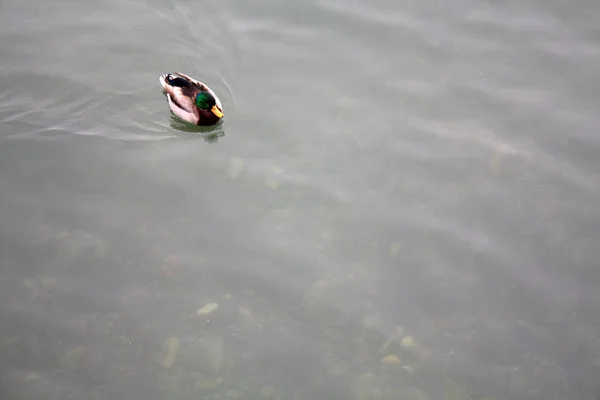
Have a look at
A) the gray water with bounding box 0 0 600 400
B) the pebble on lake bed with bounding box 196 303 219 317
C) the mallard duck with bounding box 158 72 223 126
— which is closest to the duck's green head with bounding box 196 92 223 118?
the mallard duck with bounding box 158 72 223 126

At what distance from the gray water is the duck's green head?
8.7 inches

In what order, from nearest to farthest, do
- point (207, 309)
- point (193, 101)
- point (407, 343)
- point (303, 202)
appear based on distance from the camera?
point (407, 343)
point (207, 309)
point (303, 202)
point (193, 101)

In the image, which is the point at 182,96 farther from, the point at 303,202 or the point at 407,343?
the point at 407,343

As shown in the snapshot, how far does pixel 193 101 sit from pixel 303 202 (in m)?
1.72

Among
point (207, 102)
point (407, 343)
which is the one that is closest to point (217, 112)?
point (207, 102)

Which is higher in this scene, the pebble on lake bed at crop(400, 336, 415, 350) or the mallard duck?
the mallard duck

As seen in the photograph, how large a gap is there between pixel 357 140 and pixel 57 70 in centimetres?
341

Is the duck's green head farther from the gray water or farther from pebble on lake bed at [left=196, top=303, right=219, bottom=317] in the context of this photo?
pebble on lake bed at [left=196, top=303, right=219, bottom=317]

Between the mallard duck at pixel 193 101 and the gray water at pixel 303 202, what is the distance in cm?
19

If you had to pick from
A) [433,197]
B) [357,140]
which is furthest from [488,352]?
[357,140]

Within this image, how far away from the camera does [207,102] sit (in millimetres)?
7246

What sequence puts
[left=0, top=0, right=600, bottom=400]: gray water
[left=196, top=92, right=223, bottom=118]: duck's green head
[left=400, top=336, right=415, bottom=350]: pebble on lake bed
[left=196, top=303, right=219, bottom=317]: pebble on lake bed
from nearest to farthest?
[left=0, top=0, right=600, bottom=400]: gray water
[left=400, top=336, right=415, bottom=350]: pebble on lake bed
[left=196, top=303, right=219, bottom=317]: pebble on lake bed
[left=196, top=92, right=223, bottom=118]: duck's green head

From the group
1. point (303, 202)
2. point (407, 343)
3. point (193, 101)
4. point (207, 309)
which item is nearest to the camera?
point (407, 343)

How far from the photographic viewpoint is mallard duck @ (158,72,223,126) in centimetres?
722
